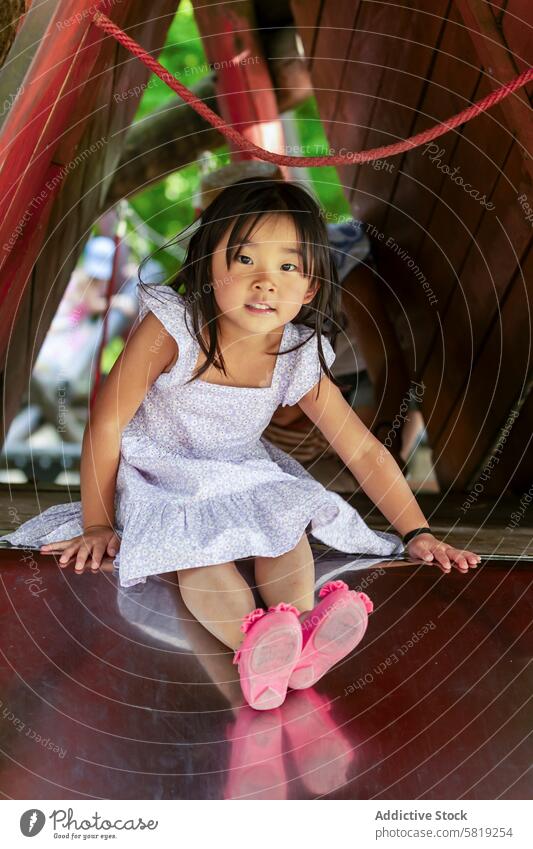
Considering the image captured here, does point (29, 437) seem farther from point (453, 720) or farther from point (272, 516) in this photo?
point (453, 720)

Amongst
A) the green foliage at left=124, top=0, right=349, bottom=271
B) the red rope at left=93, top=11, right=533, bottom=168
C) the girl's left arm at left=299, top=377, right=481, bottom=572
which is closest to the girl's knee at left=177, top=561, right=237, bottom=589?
the girl's left arm at left=299, top=377, right=481, bottom=572

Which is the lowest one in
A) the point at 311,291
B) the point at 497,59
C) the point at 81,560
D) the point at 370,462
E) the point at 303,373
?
the point at 81,560

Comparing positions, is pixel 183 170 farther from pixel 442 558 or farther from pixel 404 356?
pixel 442 558

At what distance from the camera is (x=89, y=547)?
46.3 inches

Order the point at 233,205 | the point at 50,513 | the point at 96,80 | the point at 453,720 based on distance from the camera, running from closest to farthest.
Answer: the point at 453,720, the point at 233,205, the point at 50,513, the point at 96,80

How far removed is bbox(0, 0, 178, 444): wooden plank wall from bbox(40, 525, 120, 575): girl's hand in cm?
48

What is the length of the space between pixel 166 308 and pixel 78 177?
558mm

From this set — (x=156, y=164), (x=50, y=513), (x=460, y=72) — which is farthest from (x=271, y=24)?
(x=50, y=513)

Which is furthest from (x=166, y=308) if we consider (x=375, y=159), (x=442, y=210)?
(x=442, y=210)

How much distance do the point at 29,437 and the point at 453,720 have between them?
6.91 ft

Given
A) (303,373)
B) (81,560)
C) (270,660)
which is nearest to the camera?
(270,660)

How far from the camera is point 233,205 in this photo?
3.83 ft

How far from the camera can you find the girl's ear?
3.98ft

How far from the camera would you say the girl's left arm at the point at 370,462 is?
126 cm
